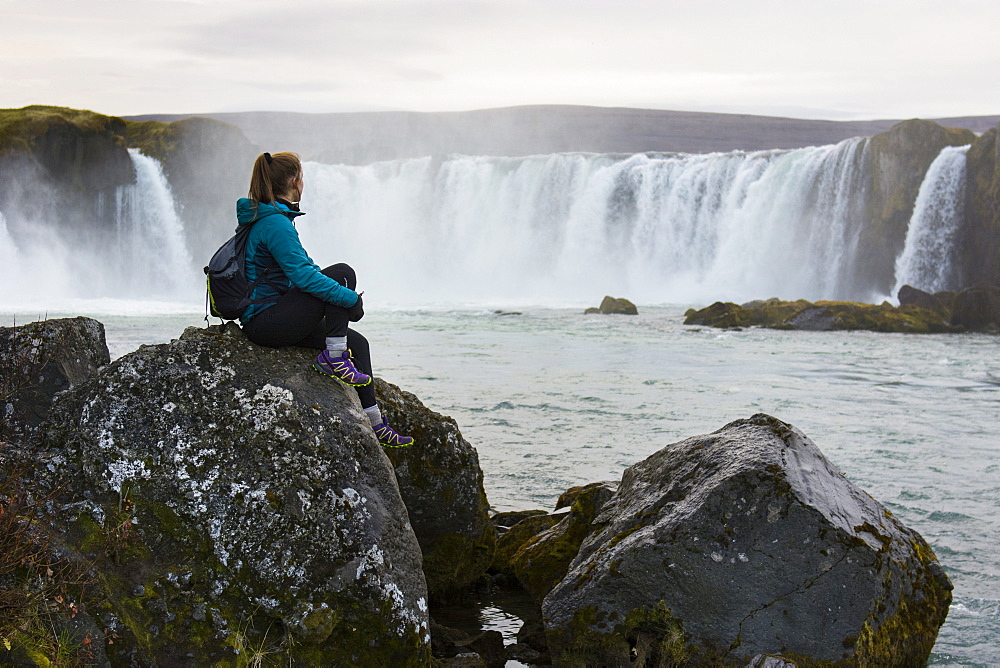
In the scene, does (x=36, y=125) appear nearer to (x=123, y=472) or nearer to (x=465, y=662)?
(x=123, y=472)

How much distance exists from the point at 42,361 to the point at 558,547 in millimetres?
3386

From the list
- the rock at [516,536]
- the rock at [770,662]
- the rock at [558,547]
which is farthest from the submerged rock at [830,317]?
the rock at [770,662]

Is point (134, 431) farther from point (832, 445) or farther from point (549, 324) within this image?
point (549, 324)

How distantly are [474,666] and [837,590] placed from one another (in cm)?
185

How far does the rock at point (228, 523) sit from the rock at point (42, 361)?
1694 mm

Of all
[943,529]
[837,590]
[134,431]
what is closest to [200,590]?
[134,431]

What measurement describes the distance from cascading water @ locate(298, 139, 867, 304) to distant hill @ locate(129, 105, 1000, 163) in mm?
41334

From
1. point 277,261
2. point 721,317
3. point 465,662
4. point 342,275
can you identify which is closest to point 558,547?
point 465,662

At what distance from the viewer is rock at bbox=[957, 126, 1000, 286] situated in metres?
35.6

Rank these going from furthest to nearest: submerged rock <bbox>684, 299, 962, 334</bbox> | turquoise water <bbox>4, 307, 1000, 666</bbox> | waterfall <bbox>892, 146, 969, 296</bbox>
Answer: waterfall <bbox>892, 146, 969, 296</bbox>
submerged rock <bbox>684, 299, 962, 334</bbox>
turquoise water <bbox>4, 307, 1000, 666</bbox>

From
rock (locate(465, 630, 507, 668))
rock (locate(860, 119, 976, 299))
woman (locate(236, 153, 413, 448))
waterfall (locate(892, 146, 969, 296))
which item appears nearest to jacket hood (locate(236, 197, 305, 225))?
woman (locate(236, 153, 413, 448))

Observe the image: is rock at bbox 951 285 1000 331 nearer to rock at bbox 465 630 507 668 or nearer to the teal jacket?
rock at bbox 465 630 507 668

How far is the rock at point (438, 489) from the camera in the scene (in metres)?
5.92

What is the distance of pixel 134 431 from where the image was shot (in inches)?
158
